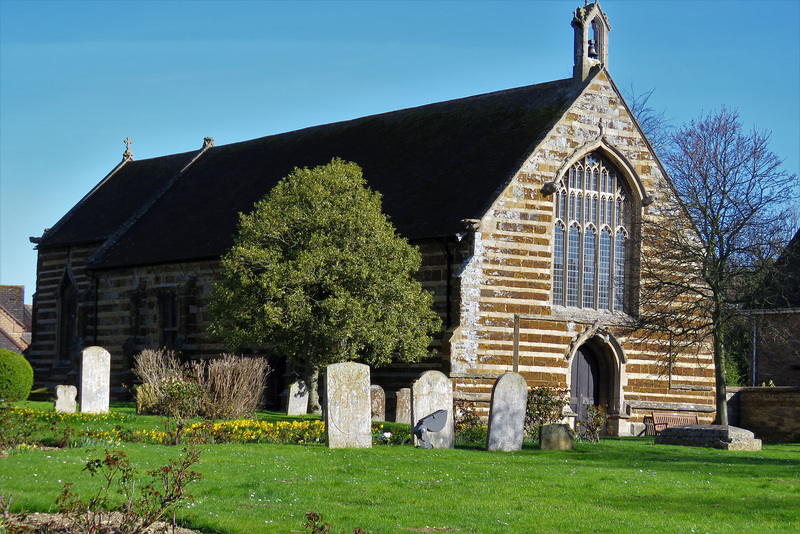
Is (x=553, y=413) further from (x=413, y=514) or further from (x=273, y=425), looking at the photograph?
(x=413, y=514)

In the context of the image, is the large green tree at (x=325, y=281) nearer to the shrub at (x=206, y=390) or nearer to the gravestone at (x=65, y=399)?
the shrub at (x=206, y=390)

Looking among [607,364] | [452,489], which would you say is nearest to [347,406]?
[452,489]

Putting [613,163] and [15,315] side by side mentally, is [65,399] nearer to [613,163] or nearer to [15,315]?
[613,163]

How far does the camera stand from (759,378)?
1797 inches

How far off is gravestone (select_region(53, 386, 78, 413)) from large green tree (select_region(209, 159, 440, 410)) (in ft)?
15.4

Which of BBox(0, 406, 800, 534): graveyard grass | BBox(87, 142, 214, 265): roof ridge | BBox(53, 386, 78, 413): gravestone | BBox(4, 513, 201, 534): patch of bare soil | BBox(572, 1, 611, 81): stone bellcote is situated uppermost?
BBox(572, 1, 611, 81): stone bellcote

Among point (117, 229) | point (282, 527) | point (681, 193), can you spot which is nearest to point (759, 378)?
point (681, 193)

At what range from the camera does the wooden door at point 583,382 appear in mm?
32312

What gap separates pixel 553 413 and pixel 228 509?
51.4ft

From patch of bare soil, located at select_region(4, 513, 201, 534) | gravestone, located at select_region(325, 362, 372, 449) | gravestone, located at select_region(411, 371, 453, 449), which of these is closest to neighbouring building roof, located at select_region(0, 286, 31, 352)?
gravestone, located at select_region(411, 371, 453, 449)

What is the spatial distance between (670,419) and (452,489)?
20.0 m

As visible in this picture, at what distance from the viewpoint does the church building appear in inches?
1197

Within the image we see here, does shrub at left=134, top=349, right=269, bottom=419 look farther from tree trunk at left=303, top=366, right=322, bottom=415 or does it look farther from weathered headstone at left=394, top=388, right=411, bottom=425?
weathered headstone at left=394, top=388, right=411, bottom=425

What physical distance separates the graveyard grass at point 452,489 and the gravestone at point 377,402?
8.17 meters
